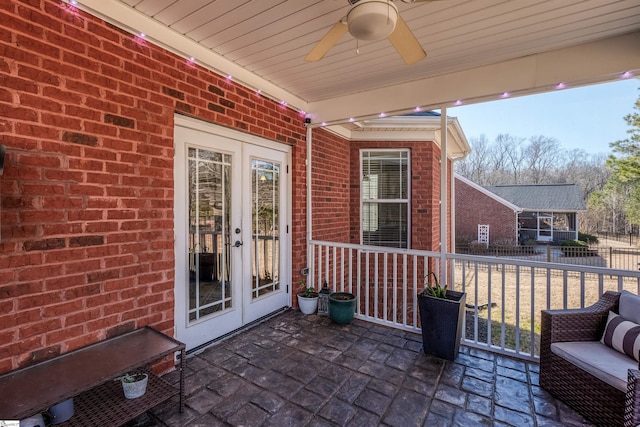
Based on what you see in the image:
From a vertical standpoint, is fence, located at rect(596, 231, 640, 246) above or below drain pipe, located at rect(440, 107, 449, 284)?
below

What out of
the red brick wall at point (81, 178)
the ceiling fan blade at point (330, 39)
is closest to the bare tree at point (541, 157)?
the ceiling fan blade at point (330, 39)

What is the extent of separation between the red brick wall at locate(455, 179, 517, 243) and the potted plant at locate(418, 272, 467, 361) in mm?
15761

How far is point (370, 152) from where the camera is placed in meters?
5.21

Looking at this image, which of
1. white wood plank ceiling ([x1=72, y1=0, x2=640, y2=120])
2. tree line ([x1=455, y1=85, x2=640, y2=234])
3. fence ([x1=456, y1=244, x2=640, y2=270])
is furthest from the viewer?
fence ([x1=456, y1=244, x2=640, y2=270])

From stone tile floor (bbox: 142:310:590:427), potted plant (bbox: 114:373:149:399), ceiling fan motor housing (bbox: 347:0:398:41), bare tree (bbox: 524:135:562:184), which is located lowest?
stone tile floor (bbox: 142:310:590:427)

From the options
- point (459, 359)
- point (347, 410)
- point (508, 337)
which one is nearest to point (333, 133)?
point (459, 359)

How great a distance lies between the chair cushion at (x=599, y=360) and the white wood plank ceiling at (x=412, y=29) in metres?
2.15

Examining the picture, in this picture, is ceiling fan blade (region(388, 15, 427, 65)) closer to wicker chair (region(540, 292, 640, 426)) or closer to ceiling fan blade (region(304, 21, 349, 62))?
ceiling fan blade (region(304, 21, 349, 62))

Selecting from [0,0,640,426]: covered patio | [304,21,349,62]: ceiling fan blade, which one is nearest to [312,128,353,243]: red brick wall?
[0,0,640,426]: covered patio

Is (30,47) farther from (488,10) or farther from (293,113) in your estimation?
(488,10)

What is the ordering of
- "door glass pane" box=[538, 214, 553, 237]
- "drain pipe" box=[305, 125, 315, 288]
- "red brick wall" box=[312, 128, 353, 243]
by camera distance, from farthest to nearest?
"door glass pane" box=[538, 214, 553, 237] < "red brick wall" box=[312, 128, 353, 243] < "drain pipe" box=[305, 125, 315, 288]

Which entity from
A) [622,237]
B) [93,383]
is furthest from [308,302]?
[622,237]

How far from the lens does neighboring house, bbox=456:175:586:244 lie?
16047 mm

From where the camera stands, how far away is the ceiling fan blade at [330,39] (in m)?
1.74
